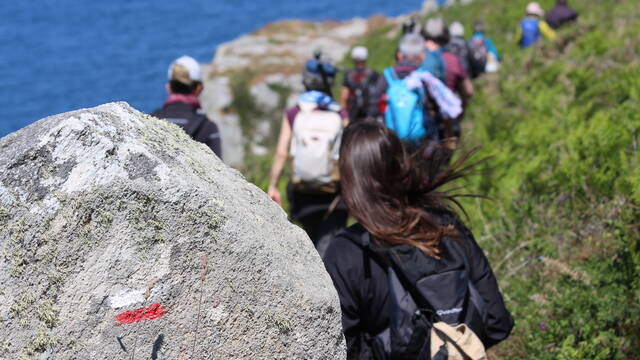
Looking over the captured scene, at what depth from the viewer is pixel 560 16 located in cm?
1276

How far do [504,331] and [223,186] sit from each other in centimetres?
132

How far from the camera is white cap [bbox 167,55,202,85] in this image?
446 centimetres

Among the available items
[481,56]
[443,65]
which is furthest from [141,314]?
[481,56]

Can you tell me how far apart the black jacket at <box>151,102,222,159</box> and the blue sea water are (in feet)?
18.3

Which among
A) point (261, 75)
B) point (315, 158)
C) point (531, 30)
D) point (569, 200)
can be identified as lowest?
point (261, 75)

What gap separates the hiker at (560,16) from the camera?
1268 centimetres

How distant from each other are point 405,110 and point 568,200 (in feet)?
4.82

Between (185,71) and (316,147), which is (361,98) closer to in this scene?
(316,147)

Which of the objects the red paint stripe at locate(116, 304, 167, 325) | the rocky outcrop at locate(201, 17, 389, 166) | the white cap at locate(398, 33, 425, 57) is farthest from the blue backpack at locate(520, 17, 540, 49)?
the red paint stripe at locate(116, 304, 167, 325)

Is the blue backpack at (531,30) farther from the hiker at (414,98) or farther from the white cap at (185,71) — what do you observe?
the white cap at (185,71)

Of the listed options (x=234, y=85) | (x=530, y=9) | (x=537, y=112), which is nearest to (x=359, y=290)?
(x=537, y=112)

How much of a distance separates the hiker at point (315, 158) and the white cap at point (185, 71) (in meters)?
0.82

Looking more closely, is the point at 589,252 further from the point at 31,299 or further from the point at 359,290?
the point at 31,299

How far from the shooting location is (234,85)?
66.2 ft
